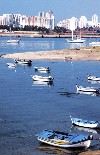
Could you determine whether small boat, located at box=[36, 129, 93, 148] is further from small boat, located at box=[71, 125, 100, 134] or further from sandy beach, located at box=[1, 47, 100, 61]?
sandy beach, located at box=[1, 47, 100, 61]

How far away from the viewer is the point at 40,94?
49.7m

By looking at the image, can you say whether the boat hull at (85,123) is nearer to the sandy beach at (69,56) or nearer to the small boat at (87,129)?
the small boat at (87,129)

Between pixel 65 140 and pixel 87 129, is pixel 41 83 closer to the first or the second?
pixel 87 129

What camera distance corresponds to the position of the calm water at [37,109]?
29.9 meters

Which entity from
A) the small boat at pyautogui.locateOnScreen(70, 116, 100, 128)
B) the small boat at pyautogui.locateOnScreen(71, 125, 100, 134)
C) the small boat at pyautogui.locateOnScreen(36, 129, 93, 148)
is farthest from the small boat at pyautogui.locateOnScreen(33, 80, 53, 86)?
the small boat at pyautogui.locateOnScreen(36, 129, 93, 148)

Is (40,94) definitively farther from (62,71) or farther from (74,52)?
(74,52)

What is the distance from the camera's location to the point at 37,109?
41.0 m

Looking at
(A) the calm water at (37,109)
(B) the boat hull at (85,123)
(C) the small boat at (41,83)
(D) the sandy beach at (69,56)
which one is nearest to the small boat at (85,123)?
(B) the boat hull at (85,123)

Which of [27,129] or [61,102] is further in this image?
[61,102]

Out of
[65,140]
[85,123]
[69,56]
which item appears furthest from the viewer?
[69,56]

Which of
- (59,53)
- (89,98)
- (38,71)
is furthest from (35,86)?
(59,53)

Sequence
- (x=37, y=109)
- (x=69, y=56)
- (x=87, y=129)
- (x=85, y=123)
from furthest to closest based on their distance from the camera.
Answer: (x=69, y=56), (x=37, y=109), (x=85, y=123), (x=87, y=129)

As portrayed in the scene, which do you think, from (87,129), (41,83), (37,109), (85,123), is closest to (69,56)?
(41,83)

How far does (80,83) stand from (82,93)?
7.60 metres
